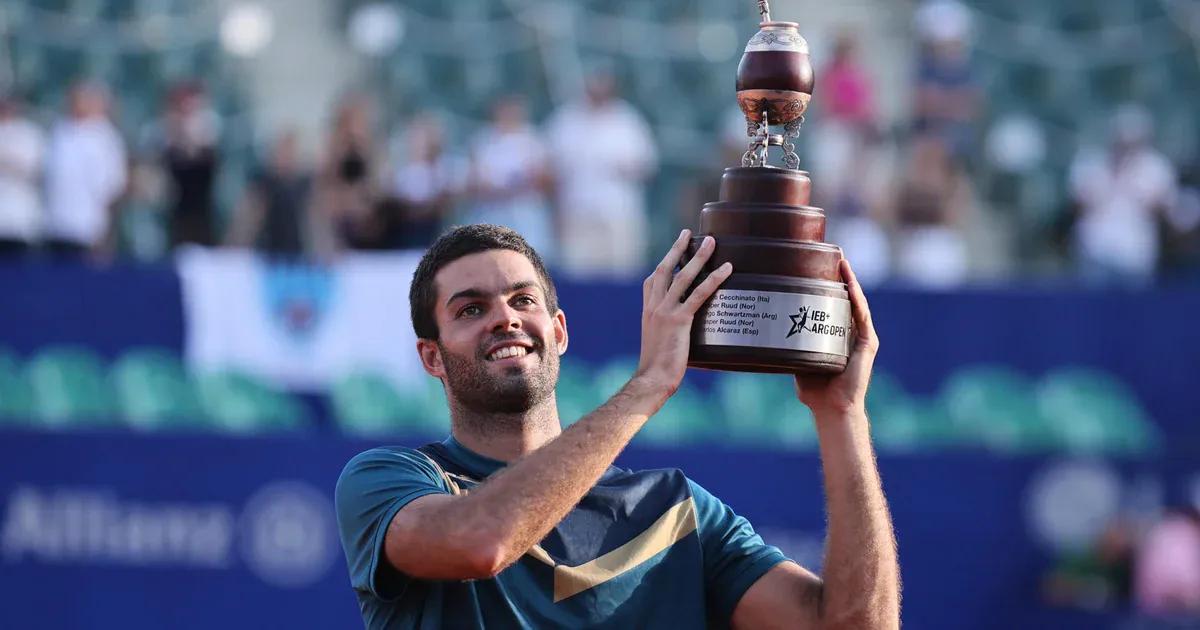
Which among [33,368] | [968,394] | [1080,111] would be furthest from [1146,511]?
[33,368]

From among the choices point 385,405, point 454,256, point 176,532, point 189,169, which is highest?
point 454,256

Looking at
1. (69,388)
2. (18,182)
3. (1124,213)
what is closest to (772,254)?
(69,388)

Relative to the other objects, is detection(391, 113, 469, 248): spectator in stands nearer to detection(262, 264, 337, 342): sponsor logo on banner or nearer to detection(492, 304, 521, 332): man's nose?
detection(262, 264, 337, 342): sponsor logo on banner

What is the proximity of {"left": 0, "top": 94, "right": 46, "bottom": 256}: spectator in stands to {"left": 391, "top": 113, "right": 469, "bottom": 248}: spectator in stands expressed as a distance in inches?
80.6

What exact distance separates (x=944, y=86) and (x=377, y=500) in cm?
907

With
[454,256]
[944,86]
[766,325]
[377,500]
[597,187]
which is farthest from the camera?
[944,86]

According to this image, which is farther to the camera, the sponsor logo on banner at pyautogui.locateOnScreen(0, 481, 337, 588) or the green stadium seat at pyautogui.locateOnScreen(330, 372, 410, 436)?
the green stadium seat at pyautogui.locateOnScreen(330, 372, 410, 436)

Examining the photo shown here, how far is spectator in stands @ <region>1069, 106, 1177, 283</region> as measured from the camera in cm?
1162

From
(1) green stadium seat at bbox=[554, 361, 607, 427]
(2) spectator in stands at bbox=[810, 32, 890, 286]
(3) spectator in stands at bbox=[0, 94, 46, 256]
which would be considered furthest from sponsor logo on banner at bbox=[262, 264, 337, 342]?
(2) spectator in stands at bbox=[810, 32, 890, 286]

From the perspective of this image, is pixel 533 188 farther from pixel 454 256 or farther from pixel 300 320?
pixel 454 256

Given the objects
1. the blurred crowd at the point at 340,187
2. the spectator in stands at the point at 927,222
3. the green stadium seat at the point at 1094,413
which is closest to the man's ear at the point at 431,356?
the green stadium seat at the point at 1094,413

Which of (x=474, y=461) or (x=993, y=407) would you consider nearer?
(x=474, y=461)

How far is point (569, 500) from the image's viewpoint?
→ 135 inches

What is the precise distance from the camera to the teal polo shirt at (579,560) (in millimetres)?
3674
